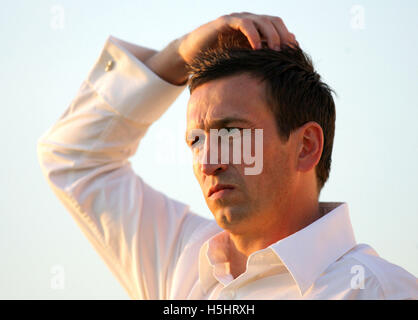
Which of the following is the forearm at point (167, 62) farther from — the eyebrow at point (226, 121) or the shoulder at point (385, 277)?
the shoulder at point (385, 277)

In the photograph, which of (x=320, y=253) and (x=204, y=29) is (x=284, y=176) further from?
(x=204, y=29)

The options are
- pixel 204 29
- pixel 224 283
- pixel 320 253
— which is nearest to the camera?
pixel 320 253

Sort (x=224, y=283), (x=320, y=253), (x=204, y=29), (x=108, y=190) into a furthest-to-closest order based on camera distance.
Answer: (x=108, y=190) < (x=204, y=29) < (x=224, y=283) < (x=320, y=253)

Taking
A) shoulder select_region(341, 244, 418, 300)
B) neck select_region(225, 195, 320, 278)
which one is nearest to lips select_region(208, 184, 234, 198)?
neck select_region(225, 195, 320, 278)

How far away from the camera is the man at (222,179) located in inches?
88.5

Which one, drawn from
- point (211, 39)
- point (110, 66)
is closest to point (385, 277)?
point (211, 39)

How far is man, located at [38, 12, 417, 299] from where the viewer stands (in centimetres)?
225

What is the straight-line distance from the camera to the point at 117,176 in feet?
10.3

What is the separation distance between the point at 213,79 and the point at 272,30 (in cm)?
33

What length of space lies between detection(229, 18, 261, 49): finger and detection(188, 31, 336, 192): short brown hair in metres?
0.06

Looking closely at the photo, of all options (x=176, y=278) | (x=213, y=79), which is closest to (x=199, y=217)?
(x=176, y=278)

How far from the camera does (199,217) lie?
3135mm

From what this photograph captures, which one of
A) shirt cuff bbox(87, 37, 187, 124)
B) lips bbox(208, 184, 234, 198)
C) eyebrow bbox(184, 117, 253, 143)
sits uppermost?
shirt cuff bbox(87, 37, 187, 124)

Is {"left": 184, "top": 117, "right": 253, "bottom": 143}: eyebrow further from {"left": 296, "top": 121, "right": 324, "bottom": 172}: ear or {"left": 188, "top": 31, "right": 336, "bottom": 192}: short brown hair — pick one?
{"left": 296, "top": 121, "right": 324, "bottom": 172}: ear
